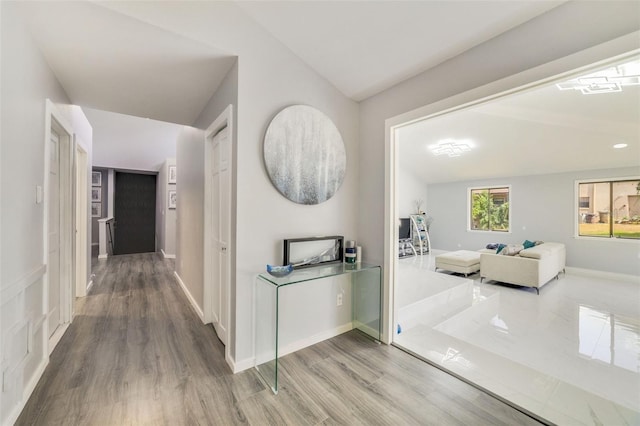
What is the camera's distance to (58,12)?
152 centimetres

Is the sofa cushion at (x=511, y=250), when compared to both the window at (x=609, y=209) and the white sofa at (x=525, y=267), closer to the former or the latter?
the white sofa at (x=525, y=267)

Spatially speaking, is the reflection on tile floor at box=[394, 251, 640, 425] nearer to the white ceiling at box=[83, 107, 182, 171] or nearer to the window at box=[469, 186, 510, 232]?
the window at box=[469, 186, 510, 232]

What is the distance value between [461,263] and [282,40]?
16.8ft

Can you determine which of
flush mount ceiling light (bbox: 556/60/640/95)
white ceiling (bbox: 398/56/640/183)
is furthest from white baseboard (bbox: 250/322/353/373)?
flush mount ceiling light (bbox: 556/60/640/95)

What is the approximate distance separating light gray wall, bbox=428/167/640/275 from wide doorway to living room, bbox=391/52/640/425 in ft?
0.08

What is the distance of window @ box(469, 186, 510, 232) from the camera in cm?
716

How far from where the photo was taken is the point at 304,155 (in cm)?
229

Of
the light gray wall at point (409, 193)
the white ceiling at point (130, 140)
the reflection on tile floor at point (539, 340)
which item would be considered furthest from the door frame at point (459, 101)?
the light gray wall at point (409, 193)

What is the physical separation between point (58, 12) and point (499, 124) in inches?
231

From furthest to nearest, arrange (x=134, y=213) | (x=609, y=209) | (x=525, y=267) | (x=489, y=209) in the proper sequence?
(x=489, y=209) → (x=134, y=213) → (x=609, y=209) → (x=525, y=267)

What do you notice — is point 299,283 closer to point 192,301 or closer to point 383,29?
point 192,301

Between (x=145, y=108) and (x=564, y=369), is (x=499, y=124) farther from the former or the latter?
(x=145, y=108)

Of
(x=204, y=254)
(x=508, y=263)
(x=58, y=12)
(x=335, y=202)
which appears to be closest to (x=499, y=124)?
(x=508, y=263)

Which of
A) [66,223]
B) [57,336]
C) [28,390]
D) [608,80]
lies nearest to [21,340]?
[28,390]
